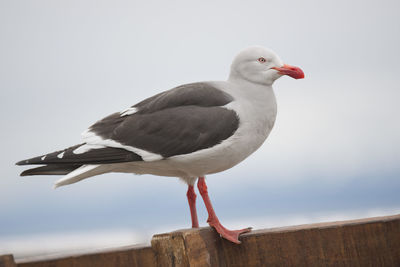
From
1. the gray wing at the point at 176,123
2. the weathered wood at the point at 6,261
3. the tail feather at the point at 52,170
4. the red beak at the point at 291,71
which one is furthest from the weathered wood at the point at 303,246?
the red beak at the point at 291,71

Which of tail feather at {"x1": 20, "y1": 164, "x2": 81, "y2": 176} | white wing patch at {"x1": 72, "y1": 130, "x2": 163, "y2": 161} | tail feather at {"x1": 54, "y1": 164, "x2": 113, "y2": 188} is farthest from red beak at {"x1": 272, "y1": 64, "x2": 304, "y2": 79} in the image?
tail feather at {"x1": 20, "y1": 164, "x2": 81, "y2": 176}

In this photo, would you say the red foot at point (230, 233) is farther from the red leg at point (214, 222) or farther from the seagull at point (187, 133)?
Result: the seagull at point (187, 133)

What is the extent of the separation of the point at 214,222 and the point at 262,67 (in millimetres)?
1140

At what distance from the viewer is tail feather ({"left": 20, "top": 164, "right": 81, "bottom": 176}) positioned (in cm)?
313

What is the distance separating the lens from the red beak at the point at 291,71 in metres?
3.36

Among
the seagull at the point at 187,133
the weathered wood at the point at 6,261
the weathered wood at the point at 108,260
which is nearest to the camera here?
the weathered wood at the point at 6,261

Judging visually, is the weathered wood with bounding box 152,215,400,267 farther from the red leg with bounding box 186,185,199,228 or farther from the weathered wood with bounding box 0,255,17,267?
the red leg with bounding box 186,185,199,228

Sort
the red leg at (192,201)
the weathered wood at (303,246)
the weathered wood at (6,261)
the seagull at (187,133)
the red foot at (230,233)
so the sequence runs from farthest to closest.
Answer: the red leg at (192,201), the seagull at (187,133), the red foot at (230,233), the weathered wood at (303,246), the weathered wood at (6,261)

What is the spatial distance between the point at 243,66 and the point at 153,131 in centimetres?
76

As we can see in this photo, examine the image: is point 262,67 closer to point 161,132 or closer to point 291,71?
point 291,71

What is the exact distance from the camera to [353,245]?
2.29 metres

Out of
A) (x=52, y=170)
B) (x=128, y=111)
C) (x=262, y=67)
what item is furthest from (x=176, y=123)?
(x=52, y=170)

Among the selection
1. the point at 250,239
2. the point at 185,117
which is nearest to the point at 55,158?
the point at 185,117

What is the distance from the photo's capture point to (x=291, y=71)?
335 centimetres
